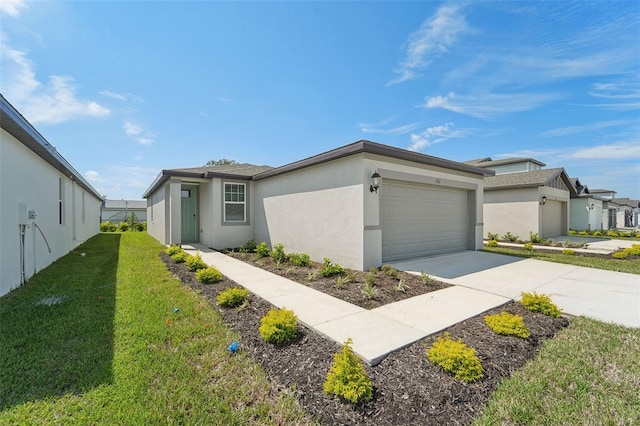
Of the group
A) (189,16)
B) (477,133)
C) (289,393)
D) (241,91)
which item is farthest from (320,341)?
(477,133)

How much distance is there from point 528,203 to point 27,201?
764 inches

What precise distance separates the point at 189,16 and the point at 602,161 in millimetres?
27937

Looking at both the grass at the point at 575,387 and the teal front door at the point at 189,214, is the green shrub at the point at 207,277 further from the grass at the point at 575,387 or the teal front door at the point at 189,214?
the teal front door at the point at 189,214

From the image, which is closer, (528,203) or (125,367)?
(125,367)

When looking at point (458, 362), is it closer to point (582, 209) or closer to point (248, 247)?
point (248, 247)

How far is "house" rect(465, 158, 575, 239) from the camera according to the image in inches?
551

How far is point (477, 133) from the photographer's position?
15.3 metres

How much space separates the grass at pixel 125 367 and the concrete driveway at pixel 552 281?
5.01 meters

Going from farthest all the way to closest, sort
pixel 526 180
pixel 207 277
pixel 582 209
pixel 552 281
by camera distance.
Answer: pixel 582 209 → pixel 526 180 → pixel 552 281 → pixel 207 277

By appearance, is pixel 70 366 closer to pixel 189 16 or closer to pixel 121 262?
pixel 121 262

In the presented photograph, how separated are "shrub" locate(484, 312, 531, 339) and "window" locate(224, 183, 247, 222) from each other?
9945 millimetres

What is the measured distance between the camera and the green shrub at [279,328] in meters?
3.25

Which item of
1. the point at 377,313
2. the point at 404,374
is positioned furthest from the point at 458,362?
the point at 377,313

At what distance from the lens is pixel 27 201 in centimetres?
626
